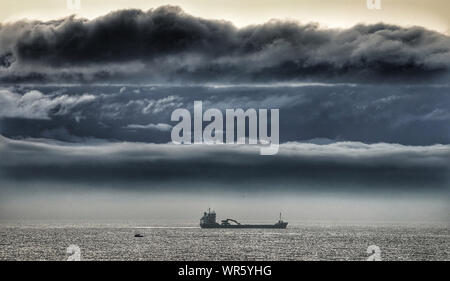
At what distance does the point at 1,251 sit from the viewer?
11950cm

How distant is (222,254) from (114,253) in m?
18.2
